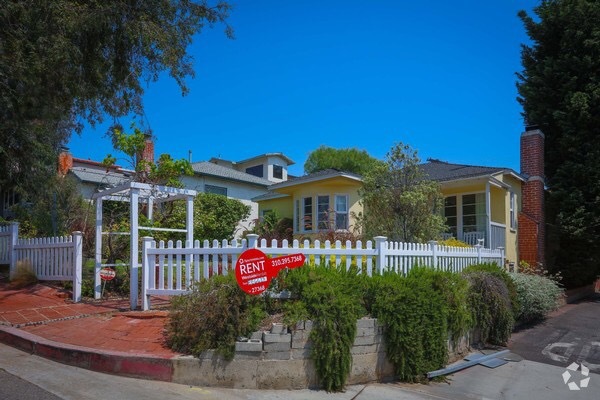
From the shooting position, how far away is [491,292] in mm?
8586

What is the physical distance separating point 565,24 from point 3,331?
788 inches

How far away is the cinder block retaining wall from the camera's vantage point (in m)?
5.43

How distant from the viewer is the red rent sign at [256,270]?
229 inches

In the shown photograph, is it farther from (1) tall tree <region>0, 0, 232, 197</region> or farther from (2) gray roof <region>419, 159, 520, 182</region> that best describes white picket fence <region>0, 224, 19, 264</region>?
(2) gray roof <region>419, 159, 520, 182</region>

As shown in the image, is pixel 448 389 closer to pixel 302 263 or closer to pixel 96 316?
pixel 302 263

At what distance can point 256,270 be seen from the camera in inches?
234

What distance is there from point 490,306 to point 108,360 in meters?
6.50

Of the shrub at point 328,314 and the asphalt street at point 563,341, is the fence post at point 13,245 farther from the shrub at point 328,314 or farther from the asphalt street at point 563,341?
the asphalt street at point 563,341

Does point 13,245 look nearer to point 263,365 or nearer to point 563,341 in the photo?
point 263,365

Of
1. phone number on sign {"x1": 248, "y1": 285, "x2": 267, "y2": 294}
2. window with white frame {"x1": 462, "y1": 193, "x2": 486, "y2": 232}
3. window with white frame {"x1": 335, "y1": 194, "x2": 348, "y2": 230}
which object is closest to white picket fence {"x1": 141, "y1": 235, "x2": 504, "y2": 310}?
phone number on sign {"x1": 248, "y1": 285, "x2": 267, "y2": 294}

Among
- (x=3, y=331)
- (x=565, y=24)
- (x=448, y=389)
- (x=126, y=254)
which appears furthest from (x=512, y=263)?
A: (x=3, y=331)

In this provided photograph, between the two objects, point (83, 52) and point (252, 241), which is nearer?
point (252, 241)

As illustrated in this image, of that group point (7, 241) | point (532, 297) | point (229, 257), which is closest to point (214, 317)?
point (229, 257)

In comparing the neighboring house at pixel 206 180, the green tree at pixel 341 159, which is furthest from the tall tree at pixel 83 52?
the green tree at pixel 341 159
